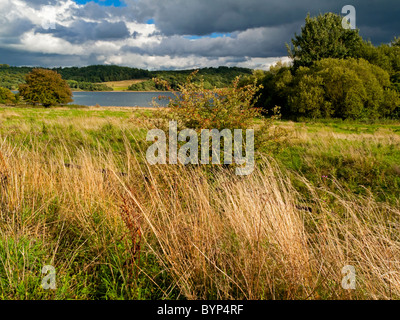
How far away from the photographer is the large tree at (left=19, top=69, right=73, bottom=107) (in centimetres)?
5203

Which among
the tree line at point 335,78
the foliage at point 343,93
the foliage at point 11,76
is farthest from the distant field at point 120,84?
the foliage at point 343,93

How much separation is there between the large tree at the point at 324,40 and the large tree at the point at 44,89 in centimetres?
4188

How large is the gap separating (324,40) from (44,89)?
46955 millimetres

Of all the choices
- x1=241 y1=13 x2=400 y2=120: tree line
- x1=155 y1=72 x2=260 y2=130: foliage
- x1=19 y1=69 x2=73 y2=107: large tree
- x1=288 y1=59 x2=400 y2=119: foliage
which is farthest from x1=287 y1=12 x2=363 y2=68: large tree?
x1=19 y1=69 x2=73 y2=107: large tree

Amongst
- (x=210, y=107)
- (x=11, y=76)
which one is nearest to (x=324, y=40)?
(x=210, y=107)

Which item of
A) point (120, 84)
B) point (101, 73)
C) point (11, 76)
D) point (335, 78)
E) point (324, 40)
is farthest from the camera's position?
point (101, 73)

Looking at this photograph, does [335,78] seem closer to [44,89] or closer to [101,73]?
[44,89]

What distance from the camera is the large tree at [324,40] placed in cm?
3991

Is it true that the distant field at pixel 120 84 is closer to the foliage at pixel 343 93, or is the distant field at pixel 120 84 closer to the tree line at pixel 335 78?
the tree line at pixel 335 78

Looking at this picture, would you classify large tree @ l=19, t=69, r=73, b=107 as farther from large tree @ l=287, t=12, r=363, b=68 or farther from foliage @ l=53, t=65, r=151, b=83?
foliage @ l=53, t=65, r=151, b=83

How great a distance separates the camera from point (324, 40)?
3981 centimetres

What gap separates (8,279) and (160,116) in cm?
477
